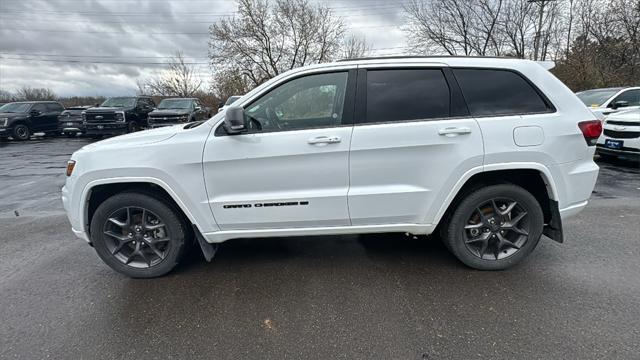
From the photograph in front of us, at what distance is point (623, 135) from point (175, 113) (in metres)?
15.1

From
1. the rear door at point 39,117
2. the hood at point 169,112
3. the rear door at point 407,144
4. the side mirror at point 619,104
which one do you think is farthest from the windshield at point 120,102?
the side mirror at point 619,104

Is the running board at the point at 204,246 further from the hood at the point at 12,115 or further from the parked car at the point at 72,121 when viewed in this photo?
the hood at the point at 12,115

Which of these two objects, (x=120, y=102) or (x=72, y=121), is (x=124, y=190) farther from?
(x=72, y=121)

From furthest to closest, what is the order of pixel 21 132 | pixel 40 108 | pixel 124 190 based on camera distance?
pixel 40 108 → pixel 21 132 → pixel 124 190

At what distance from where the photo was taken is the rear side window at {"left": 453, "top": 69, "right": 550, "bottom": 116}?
2951 mm

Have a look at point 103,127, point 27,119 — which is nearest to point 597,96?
point 103,127

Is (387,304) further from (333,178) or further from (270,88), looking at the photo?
(270,88)

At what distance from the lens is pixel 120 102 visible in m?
17.4

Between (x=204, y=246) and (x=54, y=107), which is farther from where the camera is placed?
(x=54, y=107)

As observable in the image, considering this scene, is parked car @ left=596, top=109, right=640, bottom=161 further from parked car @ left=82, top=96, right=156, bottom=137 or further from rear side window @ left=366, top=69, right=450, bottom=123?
parked car @ left=82, top=96, right=156, bottom=137

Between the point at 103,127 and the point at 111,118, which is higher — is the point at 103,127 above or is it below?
below

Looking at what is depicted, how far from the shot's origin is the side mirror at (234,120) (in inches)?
106

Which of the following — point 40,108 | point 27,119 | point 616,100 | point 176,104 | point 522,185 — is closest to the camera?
point 522,185

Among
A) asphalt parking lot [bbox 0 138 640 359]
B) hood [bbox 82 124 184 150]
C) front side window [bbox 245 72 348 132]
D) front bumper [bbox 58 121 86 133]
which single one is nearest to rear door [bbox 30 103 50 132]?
front bumper [bbox 58 121 86 133]
